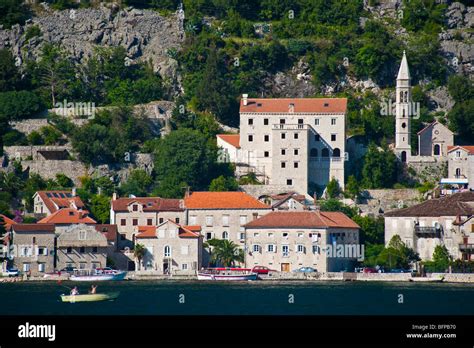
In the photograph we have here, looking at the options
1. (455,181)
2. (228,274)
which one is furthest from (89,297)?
(455,181)

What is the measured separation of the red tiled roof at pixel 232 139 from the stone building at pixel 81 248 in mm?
15508

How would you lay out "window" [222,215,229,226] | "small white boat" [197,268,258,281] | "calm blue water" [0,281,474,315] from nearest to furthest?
"calm blue water" [0,281,474,315] < "small white boat" [197,268,258,281] < "window" [222,215,229,226]

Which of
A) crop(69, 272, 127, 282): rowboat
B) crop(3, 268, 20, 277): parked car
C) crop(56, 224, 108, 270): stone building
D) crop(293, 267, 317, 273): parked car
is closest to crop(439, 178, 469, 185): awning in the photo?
crop(293, 267, 317, 273): parked car

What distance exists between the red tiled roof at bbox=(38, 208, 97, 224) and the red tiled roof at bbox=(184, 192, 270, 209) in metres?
6.71

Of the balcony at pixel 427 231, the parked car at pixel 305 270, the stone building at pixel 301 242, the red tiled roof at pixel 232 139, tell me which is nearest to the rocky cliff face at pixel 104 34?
the red tiled roof at pixel 232 139

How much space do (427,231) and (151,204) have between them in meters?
18.4

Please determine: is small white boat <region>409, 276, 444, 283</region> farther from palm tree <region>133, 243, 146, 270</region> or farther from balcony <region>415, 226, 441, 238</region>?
palm tree <region>133, 243, 146, 270</region>

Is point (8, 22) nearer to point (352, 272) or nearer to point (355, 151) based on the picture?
point (355, 151)

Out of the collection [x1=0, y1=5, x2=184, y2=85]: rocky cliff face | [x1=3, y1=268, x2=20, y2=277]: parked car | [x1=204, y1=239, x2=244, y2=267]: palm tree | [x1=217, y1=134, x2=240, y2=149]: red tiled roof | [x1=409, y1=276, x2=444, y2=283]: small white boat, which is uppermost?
[x1=0, y1=5, x2=184, y2=85]: rocky cliff face

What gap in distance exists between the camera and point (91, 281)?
324 feet

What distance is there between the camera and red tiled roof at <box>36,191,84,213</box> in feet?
351

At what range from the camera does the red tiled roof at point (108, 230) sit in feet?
340

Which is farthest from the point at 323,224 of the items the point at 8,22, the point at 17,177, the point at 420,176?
the point at 8,22
